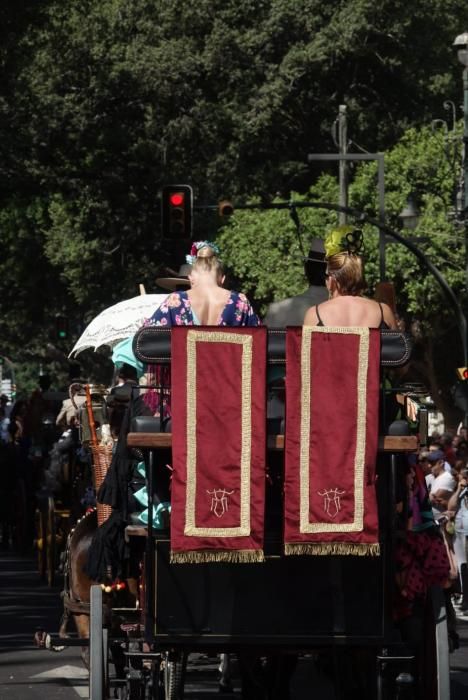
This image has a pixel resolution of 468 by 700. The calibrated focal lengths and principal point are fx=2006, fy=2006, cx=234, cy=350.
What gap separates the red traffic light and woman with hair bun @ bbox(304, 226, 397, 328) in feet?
69.4

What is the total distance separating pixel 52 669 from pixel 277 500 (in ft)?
16.7

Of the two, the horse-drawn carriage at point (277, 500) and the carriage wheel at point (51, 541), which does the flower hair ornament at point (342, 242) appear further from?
the carriage wheel at point (51, 541)

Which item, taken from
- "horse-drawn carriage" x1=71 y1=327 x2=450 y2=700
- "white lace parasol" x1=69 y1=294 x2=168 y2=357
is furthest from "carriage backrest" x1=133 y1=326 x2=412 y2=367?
"white lace parasol" x1=69 y1=294 x2=168 y2=357

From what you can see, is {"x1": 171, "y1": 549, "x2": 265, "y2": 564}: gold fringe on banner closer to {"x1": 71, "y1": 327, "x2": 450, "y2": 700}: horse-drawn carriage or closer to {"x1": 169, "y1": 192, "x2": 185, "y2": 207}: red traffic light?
{"x1": 71, "y1": 327, "x2": 450, "y2": 700}: horse-drawn carriage

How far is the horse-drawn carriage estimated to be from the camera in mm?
7363

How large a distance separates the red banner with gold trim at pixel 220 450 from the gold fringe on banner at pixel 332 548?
13 centimetres

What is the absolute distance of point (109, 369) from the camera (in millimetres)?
70688

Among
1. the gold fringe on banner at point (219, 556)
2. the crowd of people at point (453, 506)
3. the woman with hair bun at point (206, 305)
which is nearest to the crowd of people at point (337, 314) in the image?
the woman with hair bun at point (206, 305)

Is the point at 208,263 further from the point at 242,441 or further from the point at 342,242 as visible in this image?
the point at 242,441

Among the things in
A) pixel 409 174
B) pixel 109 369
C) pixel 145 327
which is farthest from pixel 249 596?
pixel 109 369

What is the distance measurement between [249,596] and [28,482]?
18124 mm

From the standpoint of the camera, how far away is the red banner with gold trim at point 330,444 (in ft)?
24.1

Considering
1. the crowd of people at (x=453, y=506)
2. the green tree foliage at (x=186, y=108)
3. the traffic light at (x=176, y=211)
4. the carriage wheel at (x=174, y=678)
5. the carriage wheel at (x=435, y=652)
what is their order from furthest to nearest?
the green tree foliage at (x=186, y=108), the traffic light at (x=176, y=211), the crowd of people at (x=453, y=506), the carriage wheel at (x=174, y=678), the carriage wheel at (x=435, y=652)

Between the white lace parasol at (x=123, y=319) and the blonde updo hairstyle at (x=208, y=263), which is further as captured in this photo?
the white lace parasol at (x=123, y=319)
